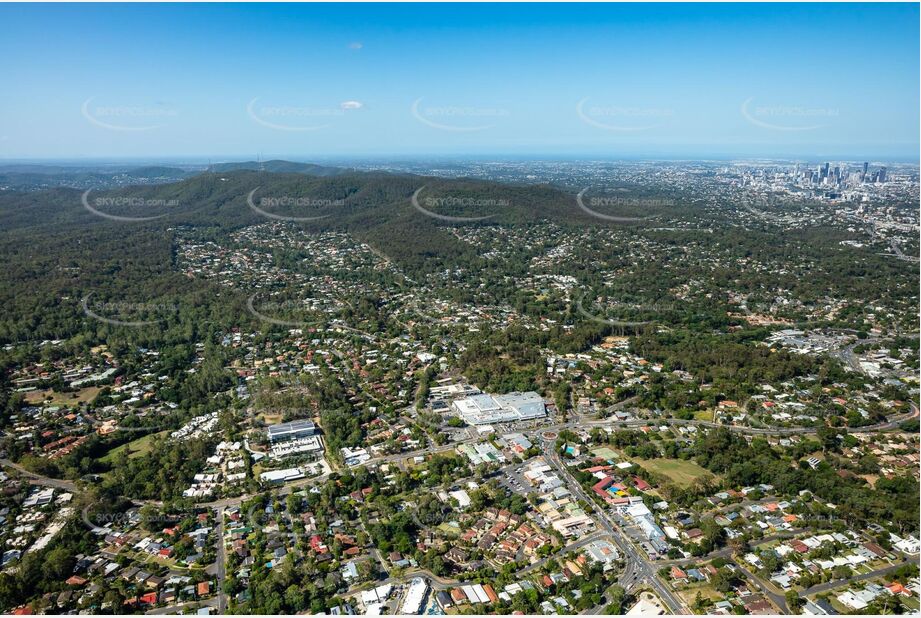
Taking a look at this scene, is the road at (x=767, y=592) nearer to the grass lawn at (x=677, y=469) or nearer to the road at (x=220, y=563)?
the grass lawn at (x=677, y=469)

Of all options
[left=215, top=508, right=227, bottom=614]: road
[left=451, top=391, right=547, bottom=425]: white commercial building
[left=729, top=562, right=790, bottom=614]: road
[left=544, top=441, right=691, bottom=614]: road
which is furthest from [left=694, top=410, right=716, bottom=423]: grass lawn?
[left=215, top=508, right=227, bottom=614]: road

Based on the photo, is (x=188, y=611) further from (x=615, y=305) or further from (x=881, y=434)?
(x=615, y=305)

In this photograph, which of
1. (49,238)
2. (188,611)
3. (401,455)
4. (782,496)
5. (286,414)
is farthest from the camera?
(49,238)

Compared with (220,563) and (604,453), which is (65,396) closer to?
(220,563)

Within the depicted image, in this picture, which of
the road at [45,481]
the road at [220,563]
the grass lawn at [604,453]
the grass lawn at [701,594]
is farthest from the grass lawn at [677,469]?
the road at [45,481]

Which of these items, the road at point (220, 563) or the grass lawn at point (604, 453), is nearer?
the road at point (220, 563)

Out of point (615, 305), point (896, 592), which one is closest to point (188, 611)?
point (896, 592)
